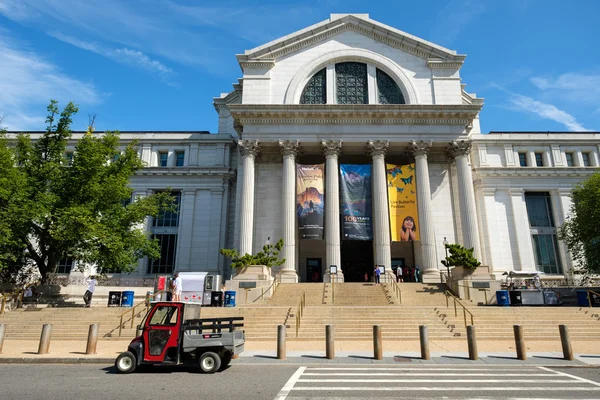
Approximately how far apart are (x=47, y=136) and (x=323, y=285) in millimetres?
21732

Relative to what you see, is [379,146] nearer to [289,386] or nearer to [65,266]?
[289,386]

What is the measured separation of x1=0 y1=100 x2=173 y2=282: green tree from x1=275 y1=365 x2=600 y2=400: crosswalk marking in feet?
60.9

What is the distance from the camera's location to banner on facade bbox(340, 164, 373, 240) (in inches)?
1221

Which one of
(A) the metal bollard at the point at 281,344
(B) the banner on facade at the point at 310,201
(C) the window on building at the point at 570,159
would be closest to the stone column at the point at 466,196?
(B) the banner on facade at the point at 310,201

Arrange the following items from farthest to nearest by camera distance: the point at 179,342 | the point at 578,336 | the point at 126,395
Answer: the point at 578,336 < the point at 179,342 < the point at 126,395

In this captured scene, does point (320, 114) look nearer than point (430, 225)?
No

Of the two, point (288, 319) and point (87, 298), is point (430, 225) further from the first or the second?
point (87, 298)

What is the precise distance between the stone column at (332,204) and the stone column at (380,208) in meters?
3.09

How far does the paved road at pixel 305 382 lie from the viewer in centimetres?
780

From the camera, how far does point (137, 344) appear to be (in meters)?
10.5

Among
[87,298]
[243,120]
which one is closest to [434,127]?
[243,120]

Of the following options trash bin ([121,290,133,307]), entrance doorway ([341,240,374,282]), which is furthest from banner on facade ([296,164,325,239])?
trash bin ([121,290,133,307])

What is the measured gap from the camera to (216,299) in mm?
22328

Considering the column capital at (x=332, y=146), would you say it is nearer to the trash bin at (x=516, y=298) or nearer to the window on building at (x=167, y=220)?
the window on building at (x=167, y=220)
